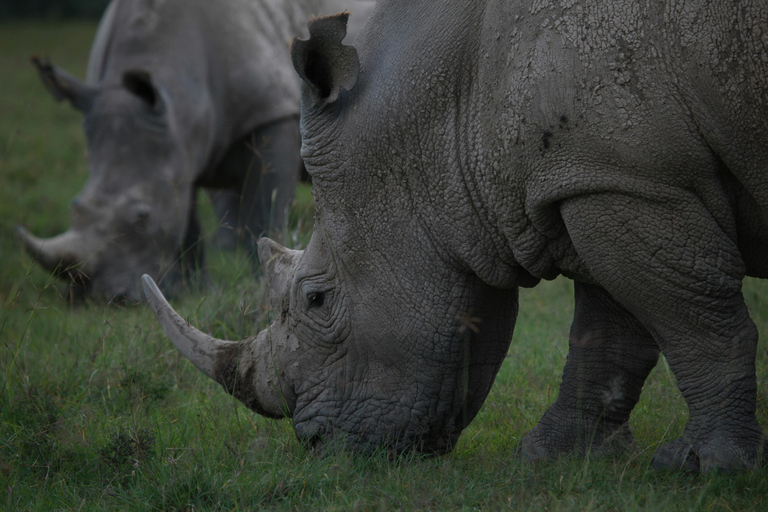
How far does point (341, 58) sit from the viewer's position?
3295 millimetres

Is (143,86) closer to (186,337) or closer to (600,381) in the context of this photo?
(186,337)

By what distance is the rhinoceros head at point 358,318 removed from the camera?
3.33 meters

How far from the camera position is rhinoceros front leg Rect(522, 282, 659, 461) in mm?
3629

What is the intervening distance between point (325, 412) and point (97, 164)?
159 inches

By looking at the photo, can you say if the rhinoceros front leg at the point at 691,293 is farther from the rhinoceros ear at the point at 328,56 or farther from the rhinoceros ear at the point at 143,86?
the rhinoceros ear at the point at 143,86

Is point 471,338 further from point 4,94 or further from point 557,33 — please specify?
point 4,94

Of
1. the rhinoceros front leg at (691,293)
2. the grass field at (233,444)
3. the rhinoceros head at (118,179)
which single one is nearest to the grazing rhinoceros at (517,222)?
the rhinoceros front leg at (691,293)

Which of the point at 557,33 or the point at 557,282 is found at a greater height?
the point at 557,33

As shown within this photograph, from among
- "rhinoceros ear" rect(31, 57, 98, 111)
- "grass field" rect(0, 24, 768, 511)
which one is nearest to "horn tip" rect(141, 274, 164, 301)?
"grass field" rect(0, 24, 768, 511)

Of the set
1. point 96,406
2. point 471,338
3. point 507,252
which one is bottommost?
point 96,406

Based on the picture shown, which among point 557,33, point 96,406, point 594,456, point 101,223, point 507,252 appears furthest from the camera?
point 101,223

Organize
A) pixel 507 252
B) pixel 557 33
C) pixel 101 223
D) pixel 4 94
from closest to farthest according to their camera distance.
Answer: pixel 557 33 < pixel 507 252 < pixel 101 223 < pixel 4 94

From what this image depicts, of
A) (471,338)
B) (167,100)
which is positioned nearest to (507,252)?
(471,338)

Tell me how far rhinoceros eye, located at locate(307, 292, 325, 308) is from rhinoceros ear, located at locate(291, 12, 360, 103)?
30.8 inches
